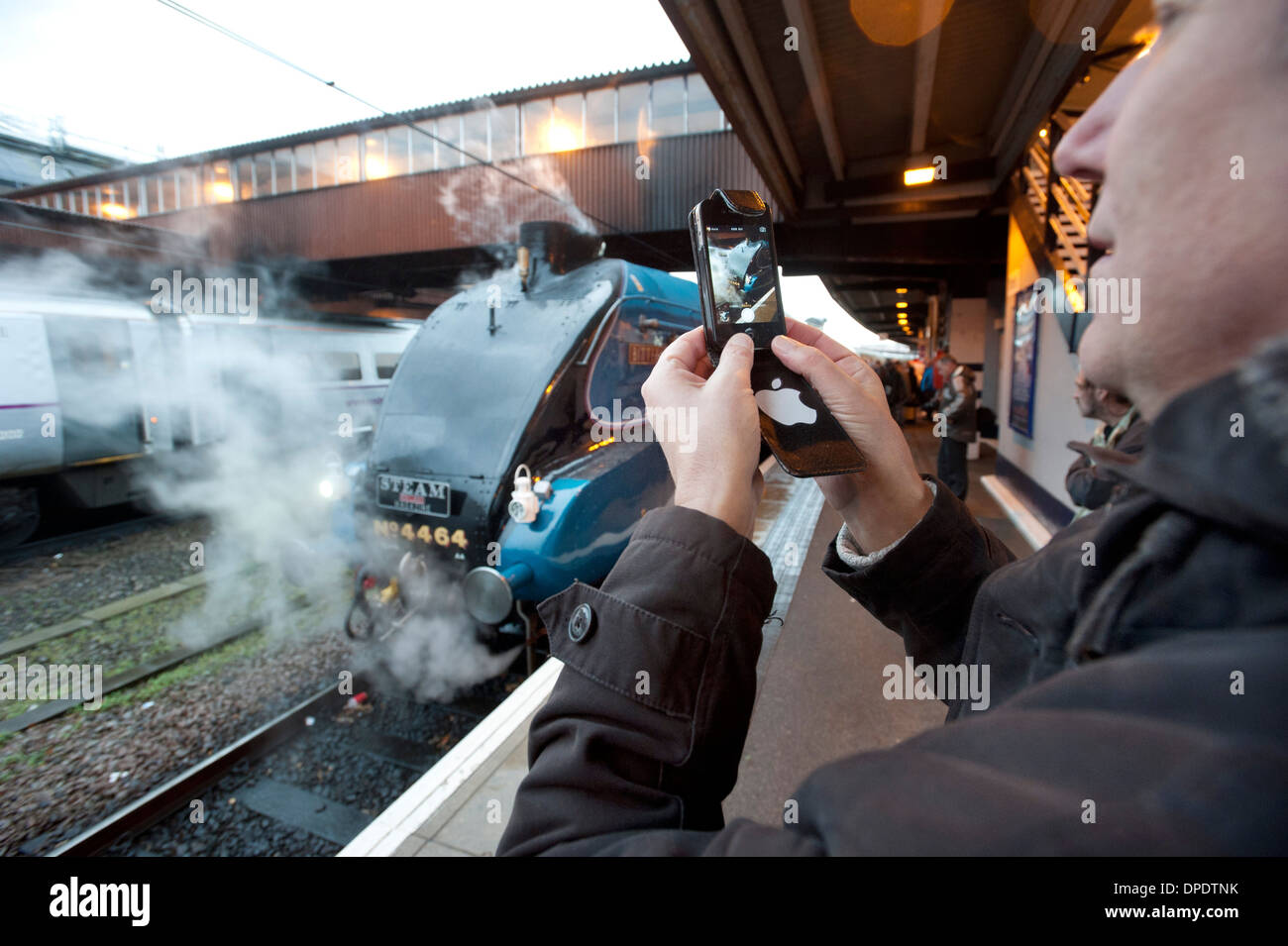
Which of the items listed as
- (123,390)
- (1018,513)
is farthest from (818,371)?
(123,390)

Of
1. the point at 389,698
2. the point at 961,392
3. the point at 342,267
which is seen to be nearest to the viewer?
the point at 389,698

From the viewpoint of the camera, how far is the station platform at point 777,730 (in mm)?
2320

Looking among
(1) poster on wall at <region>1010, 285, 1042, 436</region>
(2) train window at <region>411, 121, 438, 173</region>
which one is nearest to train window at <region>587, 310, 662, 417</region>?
(1) poster on wall at <region>1010, 285, 1042, 436</region>

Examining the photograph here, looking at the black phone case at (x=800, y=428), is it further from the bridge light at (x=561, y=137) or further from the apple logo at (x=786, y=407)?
the bridge light at (x=561, y=137)

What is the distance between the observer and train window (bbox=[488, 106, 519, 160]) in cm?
1408

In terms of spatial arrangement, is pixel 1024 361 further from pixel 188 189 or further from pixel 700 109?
pixel 188 189

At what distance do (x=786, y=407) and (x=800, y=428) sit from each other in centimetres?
5

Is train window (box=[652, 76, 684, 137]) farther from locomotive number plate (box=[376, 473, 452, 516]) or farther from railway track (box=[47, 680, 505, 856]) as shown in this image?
railway track (box=[47, 680, 505, 856])

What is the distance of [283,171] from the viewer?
15.8m

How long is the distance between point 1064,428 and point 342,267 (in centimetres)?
1783
